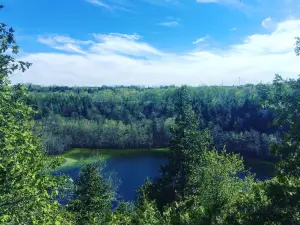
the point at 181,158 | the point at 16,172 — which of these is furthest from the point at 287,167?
the point at 181,158

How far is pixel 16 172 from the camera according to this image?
9.48 meters

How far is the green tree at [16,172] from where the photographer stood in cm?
920

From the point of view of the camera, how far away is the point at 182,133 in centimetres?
3070

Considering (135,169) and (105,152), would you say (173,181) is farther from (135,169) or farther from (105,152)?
(105,152)

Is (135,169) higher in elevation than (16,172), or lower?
lower

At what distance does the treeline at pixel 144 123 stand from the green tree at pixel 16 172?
7186 centimetres

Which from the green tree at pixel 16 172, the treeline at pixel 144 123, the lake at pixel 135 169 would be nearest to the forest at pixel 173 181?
the green tree at pixel 16 172

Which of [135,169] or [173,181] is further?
[135,169]

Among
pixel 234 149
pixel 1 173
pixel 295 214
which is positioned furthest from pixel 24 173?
pixel 234 149

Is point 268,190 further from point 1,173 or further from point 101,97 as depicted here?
point 101,97

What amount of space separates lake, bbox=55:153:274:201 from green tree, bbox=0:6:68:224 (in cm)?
5029

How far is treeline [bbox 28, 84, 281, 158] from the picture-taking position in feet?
317

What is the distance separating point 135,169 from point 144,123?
Answer: 164ft

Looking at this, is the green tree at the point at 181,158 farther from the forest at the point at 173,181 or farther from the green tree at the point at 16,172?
the green tree at the point at 16,172
